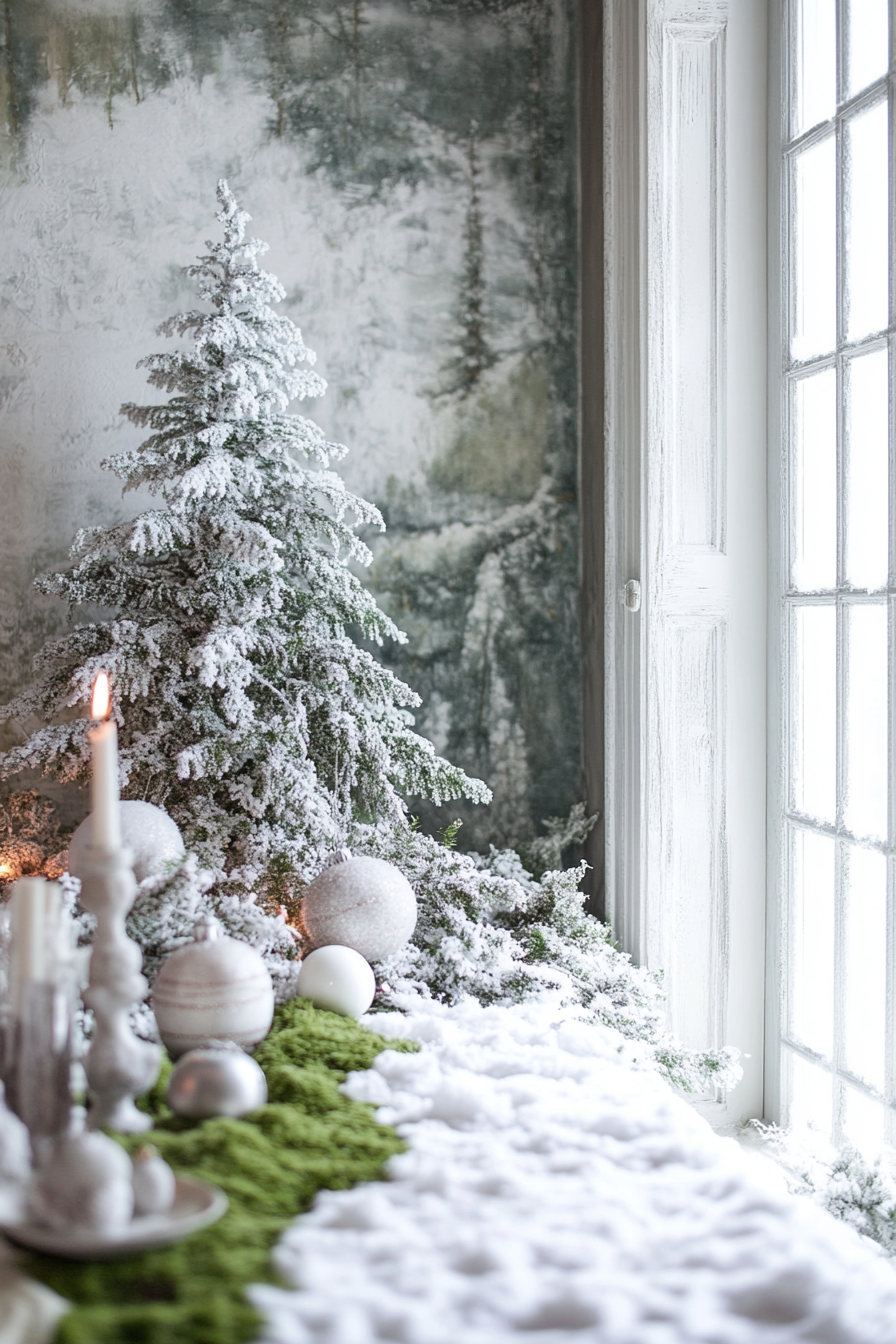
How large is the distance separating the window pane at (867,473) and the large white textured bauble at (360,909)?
3.16 ft

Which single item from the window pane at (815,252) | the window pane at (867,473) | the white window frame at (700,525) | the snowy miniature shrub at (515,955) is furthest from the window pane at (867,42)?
the snowy miniature shrub at (515,955)

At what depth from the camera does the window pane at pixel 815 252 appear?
78.0 inches

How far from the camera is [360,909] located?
5.66 ft

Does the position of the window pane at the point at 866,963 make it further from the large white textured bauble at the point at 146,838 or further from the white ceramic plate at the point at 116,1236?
the white ceramic plate at the point at 116,1236

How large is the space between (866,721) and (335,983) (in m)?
1.00

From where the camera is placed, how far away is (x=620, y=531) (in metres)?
2.30

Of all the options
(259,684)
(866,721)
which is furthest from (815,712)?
(259,684)

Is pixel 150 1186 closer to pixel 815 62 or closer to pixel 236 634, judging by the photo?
pixel 236 634

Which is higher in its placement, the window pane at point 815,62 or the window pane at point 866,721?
the window pane at point 815,62

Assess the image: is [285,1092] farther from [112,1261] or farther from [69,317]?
[69,317]

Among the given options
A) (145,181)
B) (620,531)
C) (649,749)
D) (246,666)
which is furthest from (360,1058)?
(145,181)

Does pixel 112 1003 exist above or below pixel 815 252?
below

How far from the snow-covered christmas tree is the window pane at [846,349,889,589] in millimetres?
818

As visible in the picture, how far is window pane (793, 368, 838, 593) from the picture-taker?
1988 millimetres
